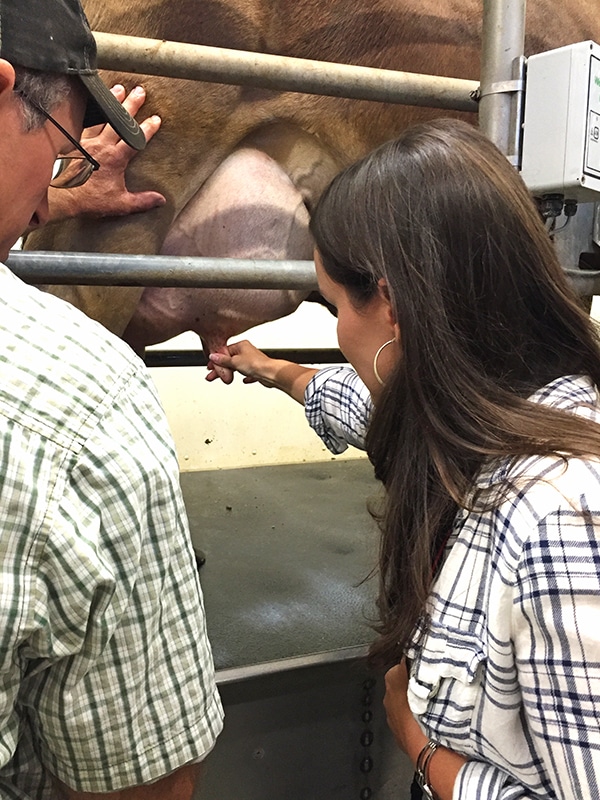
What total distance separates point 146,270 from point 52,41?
0.36 m

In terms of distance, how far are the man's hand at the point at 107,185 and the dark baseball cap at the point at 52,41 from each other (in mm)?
448

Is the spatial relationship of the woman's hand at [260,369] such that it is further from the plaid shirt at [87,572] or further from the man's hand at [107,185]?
the plaid shirt at [87,572]

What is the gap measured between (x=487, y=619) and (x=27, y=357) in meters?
0.43

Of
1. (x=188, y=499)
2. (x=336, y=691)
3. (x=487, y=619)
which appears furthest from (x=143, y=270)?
(x=188, y=499)

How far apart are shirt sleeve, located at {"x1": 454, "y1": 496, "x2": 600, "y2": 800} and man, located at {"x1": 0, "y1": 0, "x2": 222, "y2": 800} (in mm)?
261

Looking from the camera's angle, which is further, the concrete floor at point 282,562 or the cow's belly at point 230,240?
the concrete floor at point 282,562

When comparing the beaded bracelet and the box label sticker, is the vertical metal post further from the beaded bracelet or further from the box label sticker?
the beaded bracelet

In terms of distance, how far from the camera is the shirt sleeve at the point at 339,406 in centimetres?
108

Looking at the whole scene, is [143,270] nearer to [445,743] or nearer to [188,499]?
[445,743]

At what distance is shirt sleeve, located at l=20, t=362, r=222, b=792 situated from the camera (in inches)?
16.9

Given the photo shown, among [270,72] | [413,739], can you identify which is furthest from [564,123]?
[413,739]

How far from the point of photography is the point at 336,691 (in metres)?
1.08

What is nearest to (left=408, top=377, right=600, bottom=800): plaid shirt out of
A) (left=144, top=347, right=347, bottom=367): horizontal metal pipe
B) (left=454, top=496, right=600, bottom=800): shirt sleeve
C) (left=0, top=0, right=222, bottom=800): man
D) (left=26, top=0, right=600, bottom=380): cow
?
(left=454, top=496, right=600, bottom=800): shirt sleeve

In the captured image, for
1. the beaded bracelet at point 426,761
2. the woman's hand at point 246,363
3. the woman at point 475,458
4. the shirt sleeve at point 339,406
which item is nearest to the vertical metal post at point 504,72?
the woman at point 475,458
